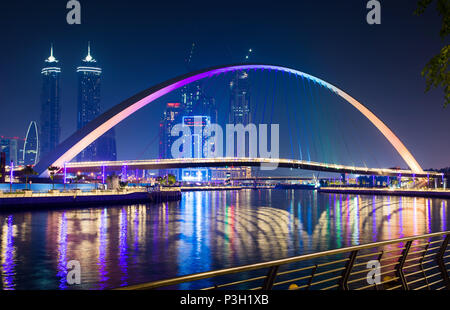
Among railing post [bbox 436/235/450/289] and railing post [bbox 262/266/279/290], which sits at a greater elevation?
railing post [bbox 262/266/279/290]

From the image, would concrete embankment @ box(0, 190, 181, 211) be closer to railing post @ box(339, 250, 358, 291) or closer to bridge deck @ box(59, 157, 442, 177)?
bridge deck @ box(59, 157, 442, 177)

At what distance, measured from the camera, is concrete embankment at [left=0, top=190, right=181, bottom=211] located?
45938 mm

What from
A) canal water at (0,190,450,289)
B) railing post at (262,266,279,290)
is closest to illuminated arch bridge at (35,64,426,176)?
canal water at (0,190,450,289)

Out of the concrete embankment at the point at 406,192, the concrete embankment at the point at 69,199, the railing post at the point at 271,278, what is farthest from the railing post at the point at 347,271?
the concrete embankment at the point at 406,192

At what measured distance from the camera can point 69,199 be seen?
52844 mm

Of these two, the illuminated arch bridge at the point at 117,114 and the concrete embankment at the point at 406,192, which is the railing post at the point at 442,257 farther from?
the concrete embankment at the point at 406,192

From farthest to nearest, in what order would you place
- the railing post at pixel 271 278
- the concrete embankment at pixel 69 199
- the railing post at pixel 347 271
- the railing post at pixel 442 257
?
the concrete embankment at pixel 69 199
the railing post at pixel 442 257
the railing post at pixel 347 271
the railing post at pixel 271 278

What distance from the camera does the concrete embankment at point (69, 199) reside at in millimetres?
45938

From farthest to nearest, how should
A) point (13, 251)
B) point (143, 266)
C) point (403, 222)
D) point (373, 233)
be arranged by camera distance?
point (403, 222) → point (373, 233) → point (13, 251) → point (143, 266)

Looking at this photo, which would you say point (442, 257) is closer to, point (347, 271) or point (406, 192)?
point (347, 271)

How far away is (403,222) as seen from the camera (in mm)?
38031

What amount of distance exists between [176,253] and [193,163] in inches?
2283
